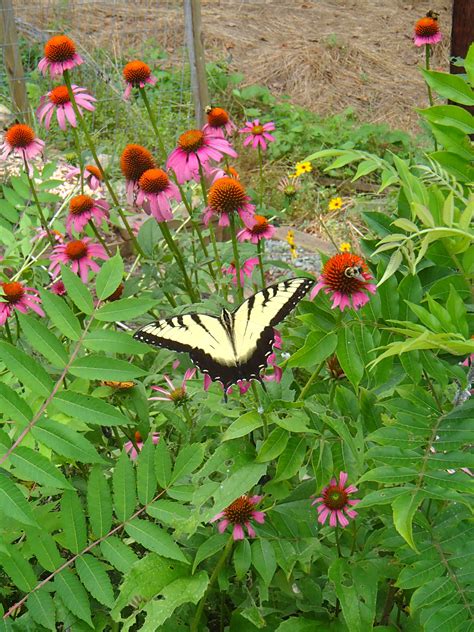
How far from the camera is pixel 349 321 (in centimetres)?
127

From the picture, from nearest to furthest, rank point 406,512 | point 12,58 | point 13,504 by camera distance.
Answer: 1. point 406,512
2. point 13,504
3. point 12,58

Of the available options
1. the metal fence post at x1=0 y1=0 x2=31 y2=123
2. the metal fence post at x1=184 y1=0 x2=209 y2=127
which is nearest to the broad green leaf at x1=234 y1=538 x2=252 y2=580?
the metal fence post at x1=184 y1=0 x2=209 y2=127

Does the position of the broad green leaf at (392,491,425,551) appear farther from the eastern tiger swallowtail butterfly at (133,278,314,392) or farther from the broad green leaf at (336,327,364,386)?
→ the eastern tiger swallowtail butterfly at (133,278,314,392)

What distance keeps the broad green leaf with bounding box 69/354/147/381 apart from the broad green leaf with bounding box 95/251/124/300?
16cm

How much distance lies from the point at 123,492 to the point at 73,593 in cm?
18

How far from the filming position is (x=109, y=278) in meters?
1.46

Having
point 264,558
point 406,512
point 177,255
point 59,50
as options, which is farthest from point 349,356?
point 59,50

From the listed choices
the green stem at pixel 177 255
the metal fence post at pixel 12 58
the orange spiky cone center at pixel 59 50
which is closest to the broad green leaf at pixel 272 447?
the green stem at pixel 177 255

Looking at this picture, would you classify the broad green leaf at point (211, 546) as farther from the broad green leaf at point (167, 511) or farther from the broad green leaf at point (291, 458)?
the broad green leaf at point (291, 458)

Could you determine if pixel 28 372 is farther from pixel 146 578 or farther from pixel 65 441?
pixel 146 578

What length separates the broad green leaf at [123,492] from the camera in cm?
138

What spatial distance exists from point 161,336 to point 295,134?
211 inches

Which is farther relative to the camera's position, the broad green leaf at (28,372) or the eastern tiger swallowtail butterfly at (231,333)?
the eastern tiger swallowtail butterfly at (231,333)

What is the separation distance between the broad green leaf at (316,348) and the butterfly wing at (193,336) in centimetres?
29
